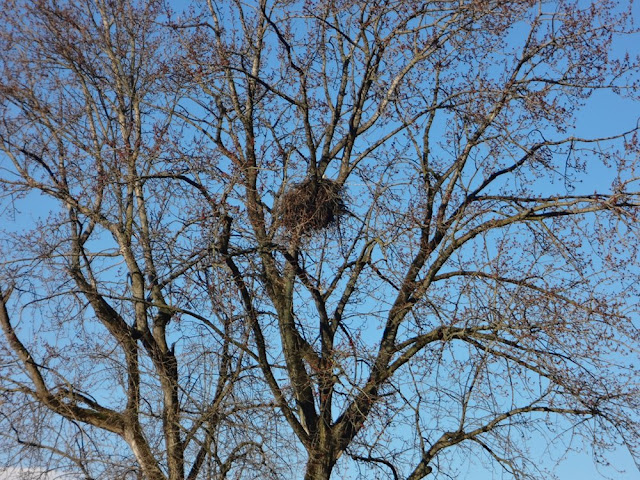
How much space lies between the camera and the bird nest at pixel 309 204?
9.37 m

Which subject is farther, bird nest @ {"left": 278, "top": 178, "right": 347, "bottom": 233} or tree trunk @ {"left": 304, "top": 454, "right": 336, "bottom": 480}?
bird nest @ {"left": 278, "top": 178, "right": 347, "bottom": 233}

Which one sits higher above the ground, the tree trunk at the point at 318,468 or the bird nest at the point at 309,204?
the bird nest at the point at 309,204

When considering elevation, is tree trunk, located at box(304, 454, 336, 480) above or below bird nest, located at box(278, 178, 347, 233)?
below

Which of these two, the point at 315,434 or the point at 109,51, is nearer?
the point at 315,434

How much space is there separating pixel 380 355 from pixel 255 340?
138 cm

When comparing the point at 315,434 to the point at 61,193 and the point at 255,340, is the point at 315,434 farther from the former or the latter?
the point at 61,193

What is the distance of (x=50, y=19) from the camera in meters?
10.4

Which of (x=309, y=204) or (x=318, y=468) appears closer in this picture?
(x=318, y=468)

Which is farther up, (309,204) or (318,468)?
(309,204)

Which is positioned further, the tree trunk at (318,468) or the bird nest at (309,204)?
the bird nest at (309,204)

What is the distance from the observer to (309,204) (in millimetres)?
9414

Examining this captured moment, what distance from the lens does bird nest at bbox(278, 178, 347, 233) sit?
937 cm

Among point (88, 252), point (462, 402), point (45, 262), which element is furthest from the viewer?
point (88, 252)

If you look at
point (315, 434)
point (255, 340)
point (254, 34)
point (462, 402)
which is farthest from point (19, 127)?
point (462, 402)
